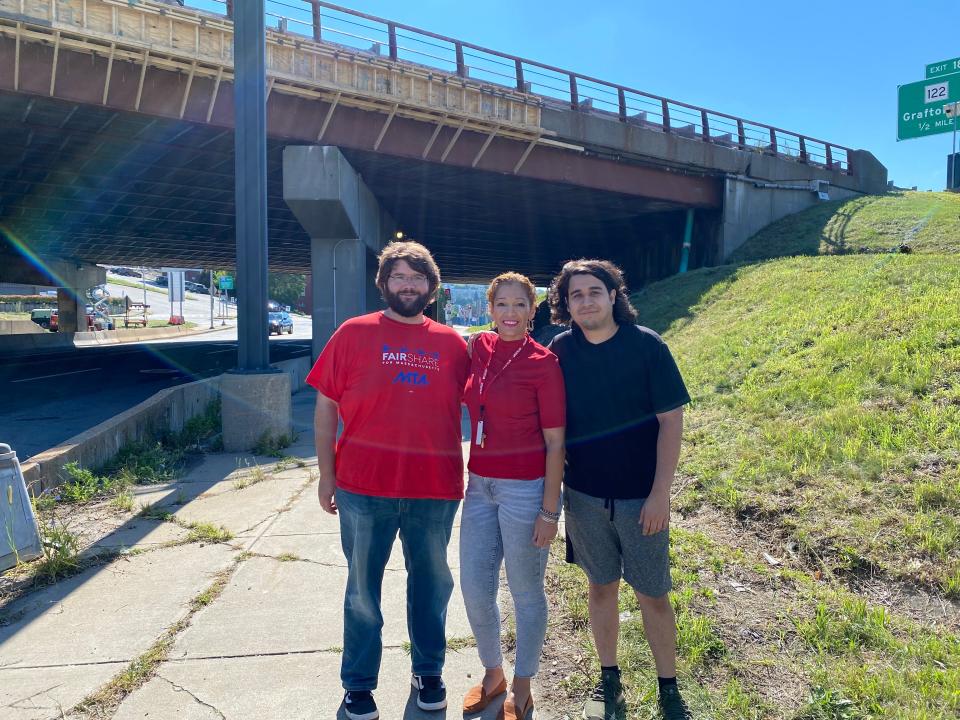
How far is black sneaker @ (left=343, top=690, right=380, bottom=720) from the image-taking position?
9.21 feet

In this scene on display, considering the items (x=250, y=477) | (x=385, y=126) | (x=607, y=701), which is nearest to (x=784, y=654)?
(x=607, y=701)

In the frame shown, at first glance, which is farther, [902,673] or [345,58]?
[345,58]

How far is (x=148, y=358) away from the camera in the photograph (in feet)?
79.0

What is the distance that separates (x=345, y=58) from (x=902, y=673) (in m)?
14.3

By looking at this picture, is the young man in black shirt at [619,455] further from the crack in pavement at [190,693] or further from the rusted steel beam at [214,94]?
the rusted steel beam at [214,94]

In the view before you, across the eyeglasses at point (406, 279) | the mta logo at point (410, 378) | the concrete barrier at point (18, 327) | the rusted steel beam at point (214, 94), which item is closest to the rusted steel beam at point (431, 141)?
the rusted steel beam at point (214, 94)

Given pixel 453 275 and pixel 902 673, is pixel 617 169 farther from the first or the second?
pixel 453 275

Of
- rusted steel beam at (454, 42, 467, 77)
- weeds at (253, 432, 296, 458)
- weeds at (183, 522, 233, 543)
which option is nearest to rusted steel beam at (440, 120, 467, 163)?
rusted steel beam at (454, 42, 467, 77)

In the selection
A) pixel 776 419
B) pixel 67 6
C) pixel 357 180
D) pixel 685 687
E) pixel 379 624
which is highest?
pixel 67 6

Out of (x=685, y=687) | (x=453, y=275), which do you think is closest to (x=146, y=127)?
(x=685, y=687)

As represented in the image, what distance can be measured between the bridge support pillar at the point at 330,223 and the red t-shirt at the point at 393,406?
1235 cm

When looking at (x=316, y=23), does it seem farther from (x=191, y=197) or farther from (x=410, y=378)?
(x=410, y=378)

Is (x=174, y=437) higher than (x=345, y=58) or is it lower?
lower

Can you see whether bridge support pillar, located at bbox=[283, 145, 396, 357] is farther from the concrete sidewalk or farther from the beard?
the beard
